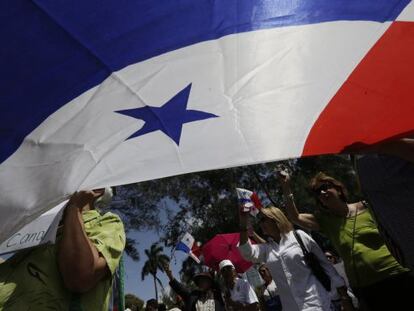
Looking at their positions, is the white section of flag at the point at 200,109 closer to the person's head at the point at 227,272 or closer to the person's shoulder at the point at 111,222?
the person's shoulder at the point at 111,222

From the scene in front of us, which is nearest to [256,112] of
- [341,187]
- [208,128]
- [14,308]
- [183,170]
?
[208,128]

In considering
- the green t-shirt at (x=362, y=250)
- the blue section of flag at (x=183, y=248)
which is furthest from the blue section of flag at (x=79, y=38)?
the blue section of flag at (x=183, y=248)

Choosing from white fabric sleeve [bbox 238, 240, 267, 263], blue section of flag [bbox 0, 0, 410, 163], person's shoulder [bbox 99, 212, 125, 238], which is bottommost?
white fabric sleeve [bbox 238, 240, 267, 263]

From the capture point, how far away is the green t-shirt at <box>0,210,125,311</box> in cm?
146

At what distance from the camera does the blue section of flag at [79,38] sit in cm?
145

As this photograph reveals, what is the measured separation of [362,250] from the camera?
9.21ft

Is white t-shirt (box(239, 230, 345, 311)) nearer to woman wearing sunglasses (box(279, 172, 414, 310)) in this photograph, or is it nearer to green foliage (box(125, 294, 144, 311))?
woman wearing sunglasses (box(279, 172, 414, 310))

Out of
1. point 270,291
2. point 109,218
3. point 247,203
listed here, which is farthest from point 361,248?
point 270,291

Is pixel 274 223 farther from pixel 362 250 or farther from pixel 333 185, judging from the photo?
pixel 362 250

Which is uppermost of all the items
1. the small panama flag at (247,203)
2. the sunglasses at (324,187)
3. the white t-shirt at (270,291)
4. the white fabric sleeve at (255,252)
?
the small panama flag at (247,203)

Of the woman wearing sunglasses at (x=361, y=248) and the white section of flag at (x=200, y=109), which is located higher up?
the white section of flag at (x=200, y=109)

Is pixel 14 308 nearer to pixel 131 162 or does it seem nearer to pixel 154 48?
pixel 131 162

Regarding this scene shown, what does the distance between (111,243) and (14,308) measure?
38 centimetres

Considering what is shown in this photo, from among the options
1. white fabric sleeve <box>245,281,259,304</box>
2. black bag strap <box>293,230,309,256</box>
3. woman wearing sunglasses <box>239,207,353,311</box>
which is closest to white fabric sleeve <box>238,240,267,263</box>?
woman wearing sunglasses <box>239,207,353,311</box>
